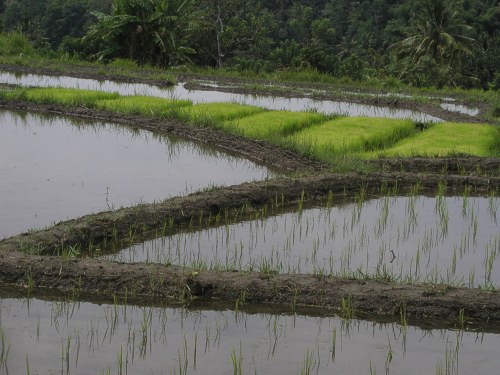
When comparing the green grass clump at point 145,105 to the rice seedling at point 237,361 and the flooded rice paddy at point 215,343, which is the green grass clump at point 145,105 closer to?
the flooded rice paddy at point 215,343

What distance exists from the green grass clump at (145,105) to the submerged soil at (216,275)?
13.3 ft

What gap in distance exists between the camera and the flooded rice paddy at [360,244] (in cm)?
588

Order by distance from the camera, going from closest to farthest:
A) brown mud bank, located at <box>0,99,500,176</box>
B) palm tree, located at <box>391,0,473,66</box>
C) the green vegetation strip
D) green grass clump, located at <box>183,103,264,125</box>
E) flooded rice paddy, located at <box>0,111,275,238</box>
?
flooded rice paddy, located at <box>0,111,275,238</box> < brown mud bank, located at <box>0,99,500,176</box> < the green vegetation strip < green grass clump, located at <box>183,103,264,125</box> < palm tree, located at <box>391,0,473,66</box>

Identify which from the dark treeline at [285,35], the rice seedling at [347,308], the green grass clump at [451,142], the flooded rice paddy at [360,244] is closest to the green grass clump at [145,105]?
the green grass clump at [451,142]

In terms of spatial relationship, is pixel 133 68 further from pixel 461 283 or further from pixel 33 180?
pixel 461 283

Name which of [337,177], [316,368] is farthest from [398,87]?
[316,368]

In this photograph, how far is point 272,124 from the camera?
10930mm

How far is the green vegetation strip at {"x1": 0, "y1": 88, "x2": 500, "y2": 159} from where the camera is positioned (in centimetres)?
966

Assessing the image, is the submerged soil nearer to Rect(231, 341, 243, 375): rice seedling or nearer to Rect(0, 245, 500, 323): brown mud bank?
Rect(0, 245, 500, 323): brown mud bank

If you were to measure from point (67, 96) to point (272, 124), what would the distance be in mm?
3581

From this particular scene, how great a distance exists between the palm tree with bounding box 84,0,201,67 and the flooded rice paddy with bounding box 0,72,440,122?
283 cm

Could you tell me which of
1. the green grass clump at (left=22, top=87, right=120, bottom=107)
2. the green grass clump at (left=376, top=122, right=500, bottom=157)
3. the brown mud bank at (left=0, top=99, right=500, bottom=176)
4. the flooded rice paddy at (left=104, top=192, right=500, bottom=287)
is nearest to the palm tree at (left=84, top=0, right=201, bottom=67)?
the green grass clump at (left=22, top=87, right=120, bottom=107)

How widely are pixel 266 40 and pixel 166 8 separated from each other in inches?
268

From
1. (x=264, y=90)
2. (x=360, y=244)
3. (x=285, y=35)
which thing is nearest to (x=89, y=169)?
(x=360, y=244)
